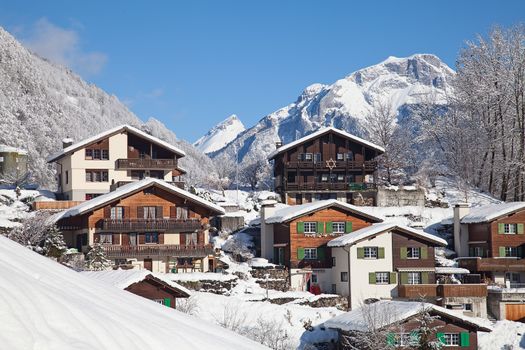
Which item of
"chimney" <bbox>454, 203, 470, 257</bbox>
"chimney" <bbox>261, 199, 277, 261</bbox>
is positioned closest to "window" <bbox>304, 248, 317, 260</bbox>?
"chimney" <bbox>261, 199, 277, 261</bbox>

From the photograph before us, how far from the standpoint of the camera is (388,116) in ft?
269

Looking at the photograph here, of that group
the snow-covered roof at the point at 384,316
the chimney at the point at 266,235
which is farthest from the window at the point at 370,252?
the snow-covered roof at the point at 384,316

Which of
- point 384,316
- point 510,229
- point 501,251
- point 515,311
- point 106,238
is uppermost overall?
point 510,229

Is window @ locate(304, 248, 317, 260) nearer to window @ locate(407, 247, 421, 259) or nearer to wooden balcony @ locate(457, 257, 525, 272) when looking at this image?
window @ locate(407, 247, 421, 259)

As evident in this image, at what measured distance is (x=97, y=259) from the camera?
4475cm

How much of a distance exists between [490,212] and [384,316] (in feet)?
68.2

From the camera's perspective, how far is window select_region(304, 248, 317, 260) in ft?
165

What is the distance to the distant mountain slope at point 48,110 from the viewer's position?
124 meters

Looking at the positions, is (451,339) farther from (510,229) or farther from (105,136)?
(105,136)

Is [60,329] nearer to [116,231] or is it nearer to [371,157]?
[116,231]

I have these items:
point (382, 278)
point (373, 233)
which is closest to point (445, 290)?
point (382, 278)

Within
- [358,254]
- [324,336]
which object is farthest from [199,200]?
[324,336]

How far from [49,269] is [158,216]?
146 feet

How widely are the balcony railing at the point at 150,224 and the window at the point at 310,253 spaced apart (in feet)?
22.7
